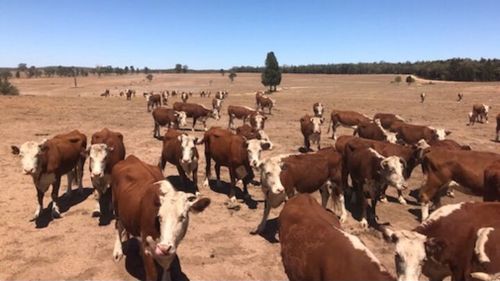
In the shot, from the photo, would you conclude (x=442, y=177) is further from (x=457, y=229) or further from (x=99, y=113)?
(x=99, y=113)

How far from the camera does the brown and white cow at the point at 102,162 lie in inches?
355

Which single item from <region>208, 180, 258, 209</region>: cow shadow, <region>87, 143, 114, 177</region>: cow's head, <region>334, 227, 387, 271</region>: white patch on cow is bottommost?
<region>208, 180, 258, 209</region>: cow shadow

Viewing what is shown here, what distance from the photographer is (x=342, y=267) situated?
4859mm

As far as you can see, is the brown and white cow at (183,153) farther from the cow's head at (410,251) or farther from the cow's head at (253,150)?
the cow's head at (410,251)

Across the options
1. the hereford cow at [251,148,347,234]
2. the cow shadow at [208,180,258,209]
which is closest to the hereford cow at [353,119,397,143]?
the hereford cow at [251,148,347,234]

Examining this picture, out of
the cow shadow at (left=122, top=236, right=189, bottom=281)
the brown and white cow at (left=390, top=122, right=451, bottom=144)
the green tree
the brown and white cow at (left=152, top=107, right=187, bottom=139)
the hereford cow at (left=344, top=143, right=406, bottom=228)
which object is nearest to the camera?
the cow shadow at (left=122, top=236, right=189, bottom=281)

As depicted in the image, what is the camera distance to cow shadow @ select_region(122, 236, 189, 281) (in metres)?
7.27

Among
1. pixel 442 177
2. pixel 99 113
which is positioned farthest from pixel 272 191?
pixel 99 113

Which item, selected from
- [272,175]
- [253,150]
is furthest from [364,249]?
[253,150]

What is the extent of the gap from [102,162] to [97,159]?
14cm

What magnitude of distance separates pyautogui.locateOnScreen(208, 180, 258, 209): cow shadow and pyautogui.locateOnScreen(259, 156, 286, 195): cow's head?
8.00 ft

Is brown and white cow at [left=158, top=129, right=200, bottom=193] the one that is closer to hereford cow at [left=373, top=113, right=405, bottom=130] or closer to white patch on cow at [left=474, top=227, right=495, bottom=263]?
white patch on cow at [left=474, top=227, right=495, bottom=263]

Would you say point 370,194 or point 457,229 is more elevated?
point 457,229

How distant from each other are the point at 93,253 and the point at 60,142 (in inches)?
143
